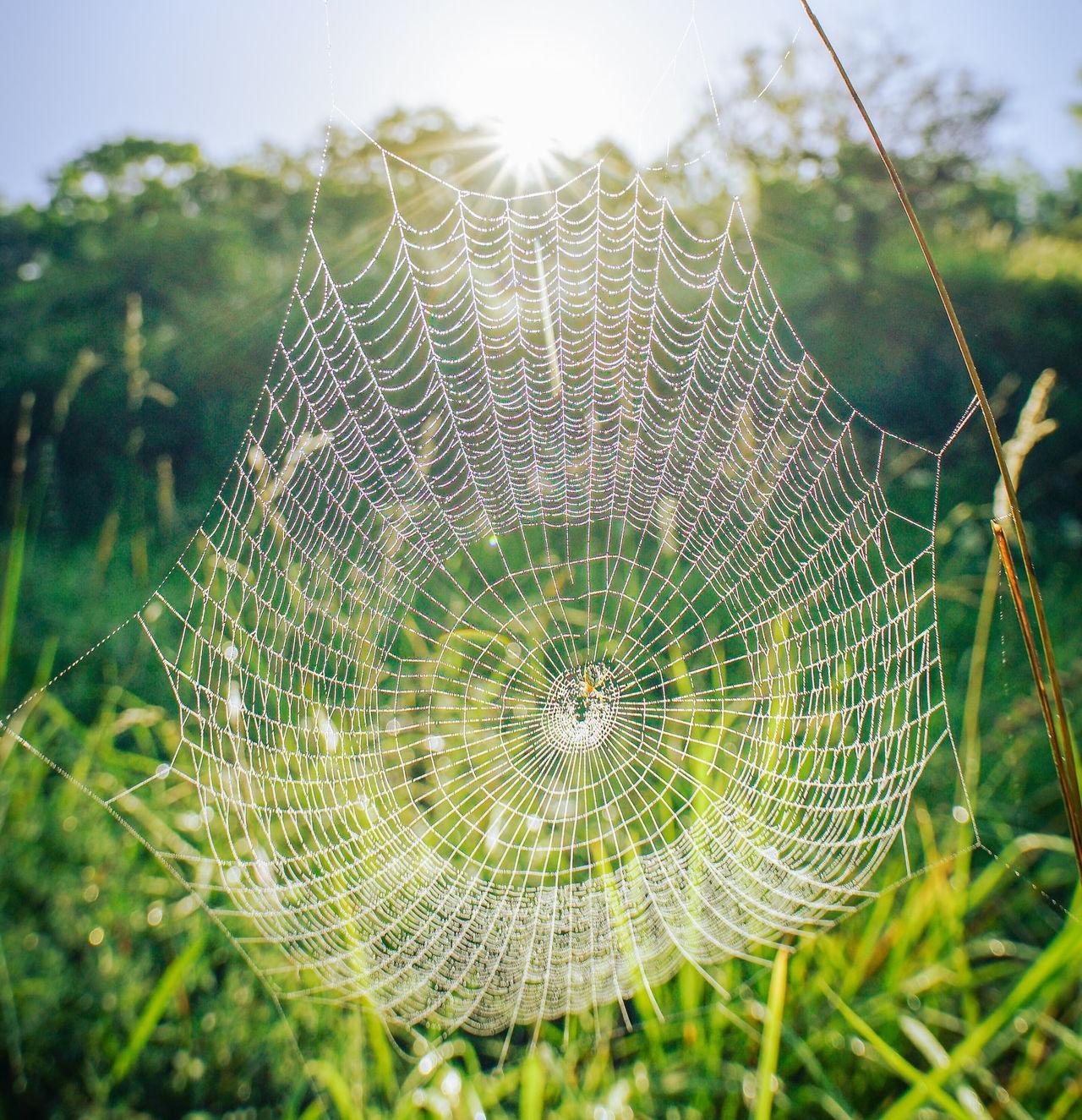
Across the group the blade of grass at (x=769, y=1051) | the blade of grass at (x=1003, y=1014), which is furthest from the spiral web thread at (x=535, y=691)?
the blade of grass at (x=1003, y=1014)

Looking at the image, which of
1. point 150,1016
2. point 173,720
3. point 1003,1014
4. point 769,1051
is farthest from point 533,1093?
point 173,720

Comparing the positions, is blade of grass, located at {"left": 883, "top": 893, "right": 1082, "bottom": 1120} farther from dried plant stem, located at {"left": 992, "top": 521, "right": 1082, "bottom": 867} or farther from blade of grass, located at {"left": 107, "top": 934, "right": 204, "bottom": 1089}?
blade of grass, located at {"left": 107, "top": 934, "right": 204, "bottom": 1089}

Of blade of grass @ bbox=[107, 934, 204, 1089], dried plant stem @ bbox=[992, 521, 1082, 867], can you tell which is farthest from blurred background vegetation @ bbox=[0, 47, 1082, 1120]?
dried plant stem @ bbox=[992, 521, 1082, 867]

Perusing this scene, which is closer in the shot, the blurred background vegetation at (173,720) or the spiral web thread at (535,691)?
the spiral web thread at (535,691)

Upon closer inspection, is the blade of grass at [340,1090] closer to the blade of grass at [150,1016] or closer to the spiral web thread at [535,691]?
the spiral web thread at [535,691]

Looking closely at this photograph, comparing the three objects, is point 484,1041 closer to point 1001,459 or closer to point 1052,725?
point 1052,725

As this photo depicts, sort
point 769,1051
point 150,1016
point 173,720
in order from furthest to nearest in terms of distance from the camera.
→ 1. point 173,720
2. point 150,1016
3. point 769,1051
